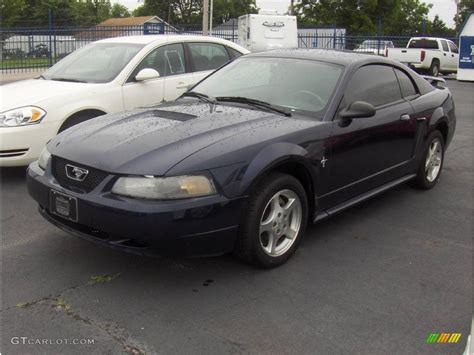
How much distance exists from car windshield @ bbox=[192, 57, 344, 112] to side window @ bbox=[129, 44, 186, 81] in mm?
1616

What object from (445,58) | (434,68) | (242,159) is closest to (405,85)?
(242,159)

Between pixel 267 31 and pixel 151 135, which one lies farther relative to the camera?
pixel 267 31

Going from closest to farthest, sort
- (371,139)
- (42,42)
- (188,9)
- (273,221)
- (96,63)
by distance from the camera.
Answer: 1. (273,221)
2. (371,139)
3. (96,63)
4. (42,42)
5. (188,9)

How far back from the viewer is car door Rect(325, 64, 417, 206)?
416 centimetres

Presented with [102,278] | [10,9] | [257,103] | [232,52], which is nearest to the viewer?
[102,278]

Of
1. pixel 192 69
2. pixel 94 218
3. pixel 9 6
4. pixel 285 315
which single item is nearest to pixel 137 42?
pixel 192 69

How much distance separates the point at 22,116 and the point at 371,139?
3.40 m

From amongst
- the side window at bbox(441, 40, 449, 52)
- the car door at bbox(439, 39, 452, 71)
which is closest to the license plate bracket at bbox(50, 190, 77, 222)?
the car door at bbox(439, 39, 452, 71)

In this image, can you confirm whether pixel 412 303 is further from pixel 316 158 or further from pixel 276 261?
pixel 316 158

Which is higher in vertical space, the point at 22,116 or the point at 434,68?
the point at 434,68

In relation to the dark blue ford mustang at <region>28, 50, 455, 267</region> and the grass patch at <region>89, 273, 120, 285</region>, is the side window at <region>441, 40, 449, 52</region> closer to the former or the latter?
the dark blue ford mustang at <region>28, 50, 455, 267</region>

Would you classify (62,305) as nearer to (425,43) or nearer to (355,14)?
(425,43)

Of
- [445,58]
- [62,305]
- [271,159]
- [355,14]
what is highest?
[355,14]

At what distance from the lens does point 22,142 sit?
5270mm
